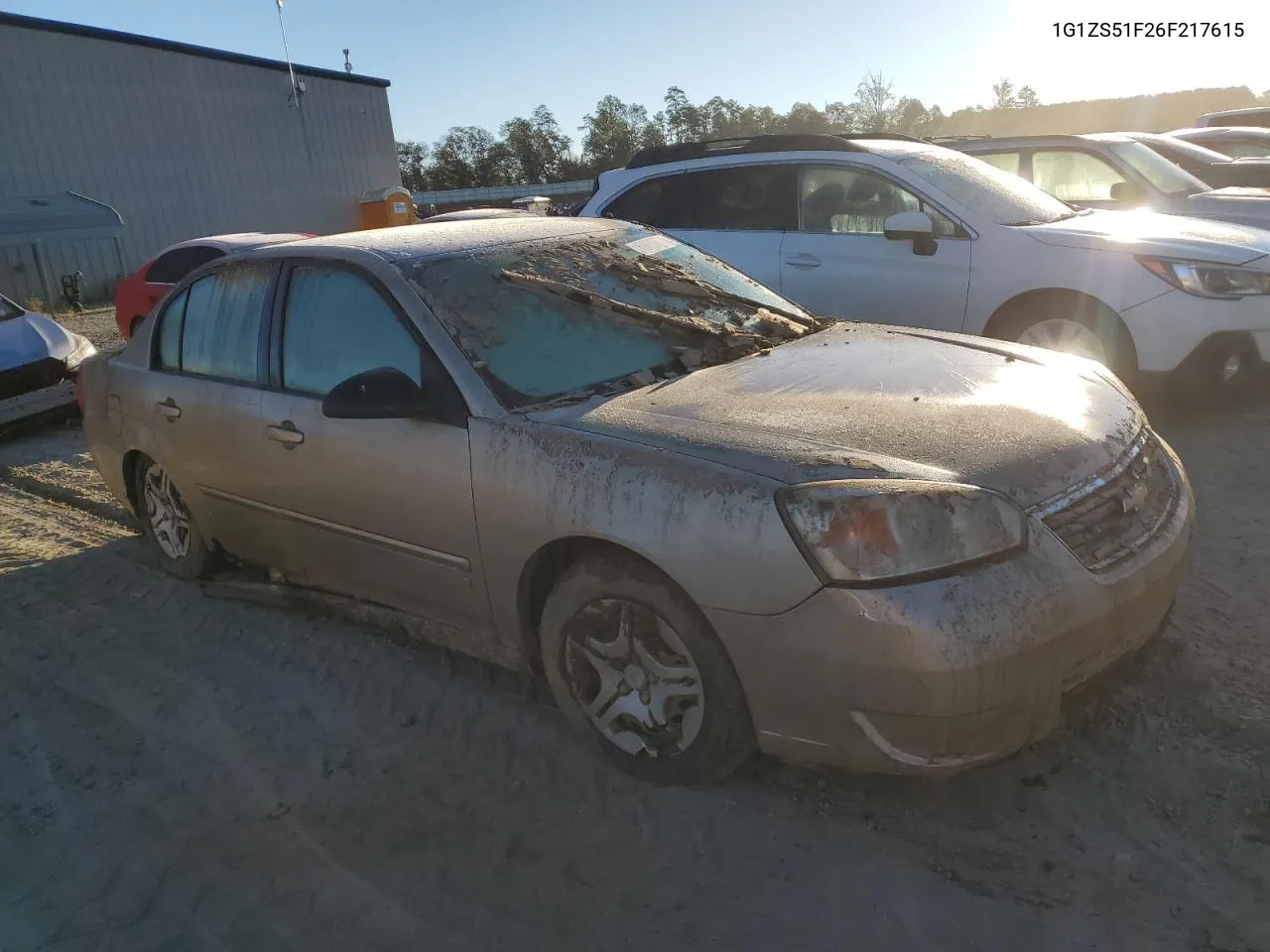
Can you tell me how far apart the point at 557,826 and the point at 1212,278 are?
503cm

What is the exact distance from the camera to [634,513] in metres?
2.66

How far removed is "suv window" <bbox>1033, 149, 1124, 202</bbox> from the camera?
855 cm

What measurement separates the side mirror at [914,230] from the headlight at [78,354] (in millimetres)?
6997

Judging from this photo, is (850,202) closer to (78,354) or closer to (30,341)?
(78,354)

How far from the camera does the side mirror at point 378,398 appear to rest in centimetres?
314

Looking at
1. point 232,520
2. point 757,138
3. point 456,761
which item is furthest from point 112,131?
point 456,761

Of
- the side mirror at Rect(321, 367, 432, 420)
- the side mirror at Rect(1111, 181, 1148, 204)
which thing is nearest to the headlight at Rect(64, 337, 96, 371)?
the side mirror at Rect(321, 367, 432, 420)

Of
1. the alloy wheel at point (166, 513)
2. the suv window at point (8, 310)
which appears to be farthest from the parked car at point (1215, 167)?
the suv window at point (8, 310)

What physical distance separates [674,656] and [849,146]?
4.95 meters

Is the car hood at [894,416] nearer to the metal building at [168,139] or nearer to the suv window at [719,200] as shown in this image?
the suv window at [719,200]

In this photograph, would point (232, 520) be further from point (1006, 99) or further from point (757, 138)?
point (1006, 99)

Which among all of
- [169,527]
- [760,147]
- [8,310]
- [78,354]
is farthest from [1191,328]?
[8,310]

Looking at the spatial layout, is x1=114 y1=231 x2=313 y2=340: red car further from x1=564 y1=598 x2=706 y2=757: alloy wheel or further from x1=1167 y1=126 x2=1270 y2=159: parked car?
x1=1167 y1=126 x2=1270 y2=159: parked car

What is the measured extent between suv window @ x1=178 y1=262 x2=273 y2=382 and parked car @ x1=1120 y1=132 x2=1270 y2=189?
993cm
